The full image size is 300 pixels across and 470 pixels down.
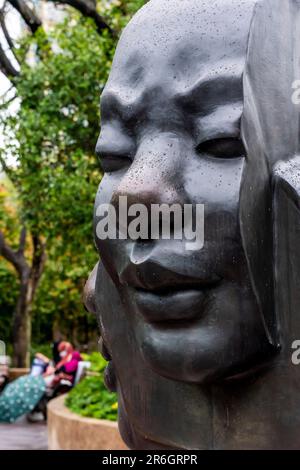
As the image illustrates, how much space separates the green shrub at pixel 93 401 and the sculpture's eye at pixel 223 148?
442 centimetres

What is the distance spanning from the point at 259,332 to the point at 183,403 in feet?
1.23

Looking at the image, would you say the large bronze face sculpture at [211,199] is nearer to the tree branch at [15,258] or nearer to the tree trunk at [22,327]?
the tree branch at [15,258]

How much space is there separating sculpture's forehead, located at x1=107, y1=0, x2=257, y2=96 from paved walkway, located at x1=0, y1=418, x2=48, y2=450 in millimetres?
6583

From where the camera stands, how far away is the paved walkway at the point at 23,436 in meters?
8.31

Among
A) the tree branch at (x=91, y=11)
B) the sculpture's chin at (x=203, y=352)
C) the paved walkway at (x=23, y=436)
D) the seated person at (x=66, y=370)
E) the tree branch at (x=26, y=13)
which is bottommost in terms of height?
the paved walkway at (x=23, y=436)

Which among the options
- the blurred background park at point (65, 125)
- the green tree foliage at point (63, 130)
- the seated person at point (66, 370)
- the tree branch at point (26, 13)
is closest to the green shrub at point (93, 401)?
the blurred background park at point (65, 125)

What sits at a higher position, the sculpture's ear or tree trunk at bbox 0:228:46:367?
the sculpture's ear

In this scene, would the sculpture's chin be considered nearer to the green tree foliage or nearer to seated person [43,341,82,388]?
the green tree foliage

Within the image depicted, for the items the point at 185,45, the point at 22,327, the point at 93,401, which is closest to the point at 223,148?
the point at 185,45

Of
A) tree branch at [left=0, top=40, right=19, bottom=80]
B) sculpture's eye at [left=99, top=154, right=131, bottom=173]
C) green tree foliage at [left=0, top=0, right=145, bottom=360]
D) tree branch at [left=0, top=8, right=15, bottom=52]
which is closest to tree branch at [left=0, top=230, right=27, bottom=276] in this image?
tree branch at [left=0, top=8, right=15, bottom=52]

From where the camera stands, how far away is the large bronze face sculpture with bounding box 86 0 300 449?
6.91 feet

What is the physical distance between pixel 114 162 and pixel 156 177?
0.99 feet

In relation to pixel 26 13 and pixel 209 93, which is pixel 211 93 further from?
pixel 26 13
